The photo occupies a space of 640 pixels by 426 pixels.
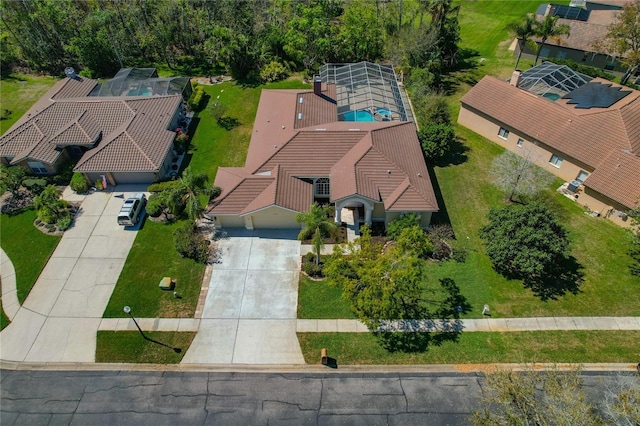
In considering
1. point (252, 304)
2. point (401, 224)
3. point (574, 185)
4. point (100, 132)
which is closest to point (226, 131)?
point (100, 132)

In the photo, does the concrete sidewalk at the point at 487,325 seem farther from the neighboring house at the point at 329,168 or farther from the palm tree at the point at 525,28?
the palm tree at the point at 525,28

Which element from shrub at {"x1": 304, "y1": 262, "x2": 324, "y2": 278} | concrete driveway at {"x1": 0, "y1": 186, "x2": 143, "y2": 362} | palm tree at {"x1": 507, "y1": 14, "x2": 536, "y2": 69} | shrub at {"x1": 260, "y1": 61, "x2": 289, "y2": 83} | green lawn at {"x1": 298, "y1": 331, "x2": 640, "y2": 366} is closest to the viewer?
green lawn at {"x1": 298, "y1": 331, "x2": 640, "y2": 366}

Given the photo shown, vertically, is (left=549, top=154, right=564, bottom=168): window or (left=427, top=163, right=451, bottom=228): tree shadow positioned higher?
(left=549, top=154, right=564, bottom=168): window

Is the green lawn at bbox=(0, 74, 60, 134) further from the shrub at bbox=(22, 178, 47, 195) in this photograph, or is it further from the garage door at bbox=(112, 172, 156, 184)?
the garage door at bbox=(112, 172, 156, 184)

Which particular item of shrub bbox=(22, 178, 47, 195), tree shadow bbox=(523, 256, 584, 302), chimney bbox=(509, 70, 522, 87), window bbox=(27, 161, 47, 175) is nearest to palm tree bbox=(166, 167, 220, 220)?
shrub bbox=(22, 178, 47, 195)

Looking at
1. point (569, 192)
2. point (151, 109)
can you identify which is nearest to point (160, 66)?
point (151, 109)

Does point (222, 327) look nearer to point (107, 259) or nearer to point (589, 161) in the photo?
point (107, 259)
